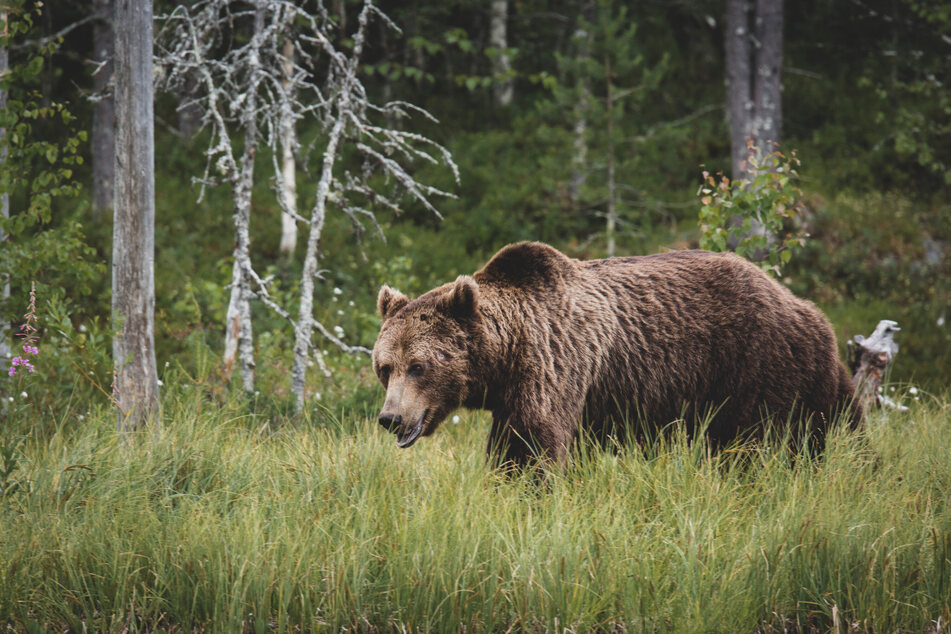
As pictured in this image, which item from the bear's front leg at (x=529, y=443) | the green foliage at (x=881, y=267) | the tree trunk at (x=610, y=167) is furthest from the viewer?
the tree trunk at (x=610, y=167)

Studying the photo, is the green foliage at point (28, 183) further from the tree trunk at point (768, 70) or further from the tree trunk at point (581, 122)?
the tree trunk at point (768, 70)

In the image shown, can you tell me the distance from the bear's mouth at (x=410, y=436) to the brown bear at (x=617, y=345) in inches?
5.3

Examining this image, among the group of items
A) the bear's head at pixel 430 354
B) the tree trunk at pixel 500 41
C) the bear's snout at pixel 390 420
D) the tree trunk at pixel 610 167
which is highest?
the tree trunk at pixel 500 41

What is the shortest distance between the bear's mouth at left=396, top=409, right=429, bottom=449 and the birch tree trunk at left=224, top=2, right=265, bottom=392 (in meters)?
2.65

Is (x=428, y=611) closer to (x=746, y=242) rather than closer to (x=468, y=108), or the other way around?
(x=746, y=242)

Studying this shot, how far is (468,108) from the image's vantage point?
20.6m

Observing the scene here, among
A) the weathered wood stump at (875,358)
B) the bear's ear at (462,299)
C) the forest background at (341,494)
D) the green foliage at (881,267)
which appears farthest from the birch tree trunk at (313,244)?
the green foliage at (881,267)

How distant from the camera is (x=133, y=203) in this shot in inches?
228

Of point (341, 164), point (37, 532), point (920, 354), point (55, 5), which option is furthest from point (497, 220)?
point (37, 532)

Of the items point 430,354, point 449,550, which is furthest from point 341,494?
point 430,354

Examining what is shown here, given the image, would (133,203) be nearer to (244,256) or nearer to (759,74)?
(244,256)

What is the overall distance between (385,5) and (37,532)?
1982 centimetres

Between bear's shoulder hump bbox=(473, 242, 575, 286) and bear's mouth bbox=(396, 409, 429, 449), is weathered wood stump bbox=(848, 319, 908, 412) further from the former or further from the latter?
bear's mouth bbox=(396, 409, 429, 449)

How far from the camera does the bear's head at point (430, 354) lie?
4.67m
